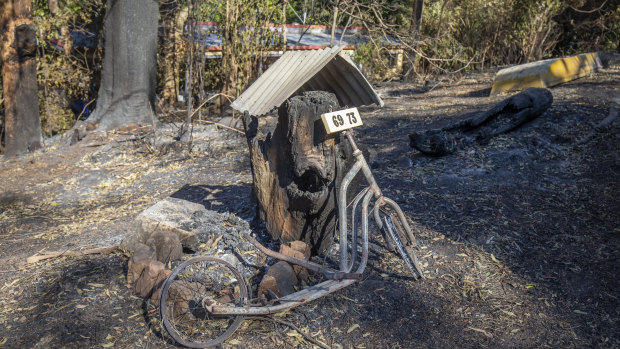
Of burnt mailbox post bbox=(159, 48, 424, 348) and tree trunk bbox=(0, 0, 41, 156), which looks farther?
tree trunk bbox=(0, 0, 41, 156)

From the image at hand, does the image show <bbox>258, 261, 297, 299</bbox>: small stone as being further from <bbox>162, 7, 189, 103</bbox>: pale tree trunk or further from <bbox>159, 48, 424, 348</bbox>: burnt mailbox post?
<bbox>162, 7, 189, 103</bbox>: pale tree trunk

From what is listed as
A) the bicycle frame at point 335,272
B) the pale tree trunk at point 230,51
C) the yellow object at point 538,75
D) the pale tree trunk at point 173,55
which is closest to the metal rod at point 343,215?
the bicycle frame at point 335,272

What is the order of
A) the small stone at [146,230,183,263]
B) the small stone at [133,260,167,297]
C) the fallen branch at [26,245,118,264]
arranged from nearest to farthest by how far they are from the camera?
the small stone at [133,260,167,297]
the small stone at [146,230,183,263]
the fallen branch at [26,245,118,264]

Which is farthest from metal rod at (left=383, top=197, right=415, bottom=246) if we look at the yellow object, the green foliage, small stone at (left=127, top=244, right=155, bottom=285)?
the green foliage

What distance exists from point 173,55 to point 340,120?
26.6ft

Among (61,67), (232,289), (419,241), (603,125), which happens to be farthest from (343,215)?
(61,67)

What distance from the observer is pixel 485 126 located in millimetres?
6406

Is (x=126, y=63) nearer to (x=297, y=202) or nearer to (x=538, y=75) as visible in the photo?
(x=297, y=202)

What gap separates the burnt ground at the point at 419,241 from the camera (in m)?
3.07

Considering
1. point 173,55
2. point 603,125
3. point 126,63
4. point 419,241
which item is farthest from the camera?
point 173,55

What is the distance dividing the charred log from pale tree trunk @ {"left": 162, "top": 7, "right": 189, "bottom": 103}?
6412 mm

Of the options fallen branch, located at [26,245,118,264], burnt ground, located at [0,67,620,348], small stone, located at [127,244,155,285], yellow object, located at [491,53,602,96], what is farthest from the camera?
yellow object, located at [491,53,602,96]

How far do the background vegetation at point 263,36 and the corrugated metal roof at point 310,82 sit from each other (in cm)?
399

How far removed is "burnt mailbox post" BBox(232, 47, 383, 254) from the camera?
3.55 m
